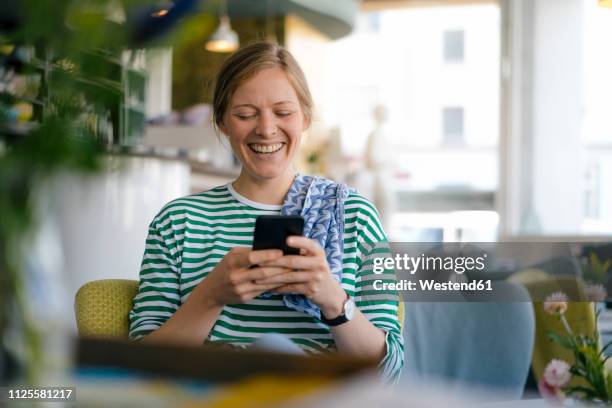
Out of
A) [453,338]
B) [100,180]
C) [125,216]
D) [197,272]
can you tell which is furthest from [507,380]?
[125,216]

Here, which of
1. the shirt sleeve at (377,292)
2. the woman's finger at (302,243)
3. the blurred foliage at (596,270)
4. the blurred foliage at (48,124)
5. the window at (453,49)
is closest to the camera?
the blurred foliage at (48,124)

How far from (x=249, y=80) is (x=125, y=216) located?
246cm

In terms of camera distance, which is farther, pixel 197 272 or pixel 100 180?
pixel 197 272

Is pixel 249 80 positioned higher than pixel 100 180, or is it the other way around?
pixel 249 80

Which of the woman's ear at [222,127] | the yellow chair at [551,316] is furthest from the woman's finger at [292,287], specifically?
the yellow chair at [551,316]

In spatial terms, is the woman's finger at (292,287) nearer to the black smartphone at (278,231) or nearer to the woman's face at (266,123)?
the black smartphone at (278,231)

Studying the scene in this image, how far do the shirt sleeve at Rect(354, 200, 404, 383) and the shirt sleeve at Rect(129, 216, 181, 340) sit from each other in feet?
1.14

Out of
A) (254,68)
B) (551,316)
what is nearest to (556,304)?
(551,316)

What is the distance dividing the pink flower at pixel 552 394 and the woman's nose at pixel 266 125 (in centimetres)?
69

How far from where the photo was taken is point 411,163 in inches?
653

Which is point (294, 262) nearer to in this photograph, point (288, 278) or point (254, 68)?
point (288, 278)

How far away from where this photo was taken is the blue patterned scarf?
1.44 m

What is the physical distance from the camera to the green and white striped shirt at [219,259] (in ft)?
4.82

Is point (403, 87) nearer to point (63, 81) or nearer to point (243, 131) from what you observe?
point (243, 131)
